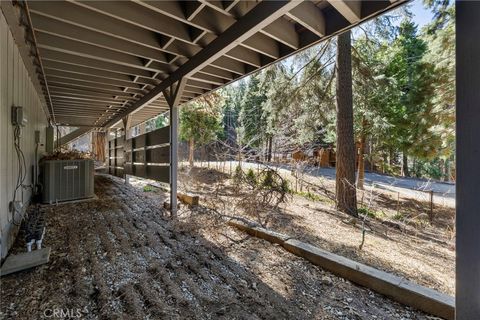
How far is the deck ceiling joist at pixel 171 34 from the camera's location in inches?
89.3

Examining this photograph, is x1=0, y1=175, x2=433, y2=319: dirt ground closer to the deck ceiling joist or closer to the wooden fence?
the wooden fence

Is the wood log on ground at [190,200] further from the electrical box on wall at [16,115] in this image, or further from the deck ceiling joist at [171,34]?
the electrical box on wall at [16,115]

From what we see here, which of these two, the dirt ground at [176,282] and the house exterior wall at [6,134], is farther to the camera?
the house exterior wall at [6,134]

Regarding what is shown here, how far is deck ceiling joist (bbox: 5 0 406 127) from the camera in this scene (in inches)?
89.3

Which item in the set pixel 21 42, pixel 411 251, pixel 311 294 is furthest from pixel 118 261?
pixel 411 251

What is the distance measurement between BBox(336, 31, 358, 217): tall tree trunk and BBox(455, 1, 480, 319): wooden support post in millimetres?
4578

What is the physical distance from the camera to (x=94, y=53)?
3.25m

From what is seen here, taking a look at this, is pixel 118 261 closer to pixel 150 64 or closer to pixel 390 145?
pixel 150 64

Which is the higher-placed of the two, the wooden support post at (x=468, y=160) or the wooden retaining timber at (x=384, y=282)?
the wooden support post at (x=468, y=160)

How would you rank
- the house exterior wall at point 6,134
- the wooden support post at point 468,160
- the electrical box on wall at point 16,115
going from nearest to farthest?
1. the wooden support post at point 468,160
2. the house exterior wall at point 6,134
3. the electrical box on wall at point 16,115

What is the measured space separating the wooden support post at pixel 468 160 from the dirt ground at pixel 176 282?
29.1 inches

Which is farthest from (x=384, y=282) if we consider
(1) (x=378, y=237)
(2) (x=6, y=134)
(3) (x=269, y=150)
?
(2) (x=6, y=134)

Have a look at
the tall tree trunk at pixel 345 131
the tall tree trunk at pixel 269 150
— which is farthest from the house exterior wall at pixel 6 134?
the tall tree trunk at pixel 345 131

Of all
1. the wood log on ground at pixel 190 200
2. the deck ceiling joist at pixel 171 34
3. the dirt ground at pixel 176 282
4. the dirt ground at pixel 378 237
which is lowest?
the dirt ground at pixel 378 237
